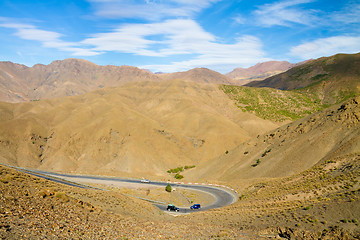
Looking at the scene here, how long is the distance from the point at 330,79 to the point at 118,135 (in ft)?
424

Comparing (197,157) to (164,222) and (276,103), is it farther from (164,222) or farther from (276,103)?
(164,222)

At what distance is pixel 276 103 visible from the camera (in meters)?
140

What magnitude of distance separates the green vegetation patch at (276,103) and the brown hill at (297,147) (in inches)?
2488

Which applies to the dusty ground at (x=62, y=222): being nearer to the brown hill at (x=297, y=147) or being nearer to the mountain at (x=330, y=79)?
the brown hill at (x=297, y=147)

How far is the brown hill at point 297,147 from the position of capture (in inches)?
1812

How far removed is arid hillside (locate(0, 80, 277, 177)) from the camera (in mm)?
93812

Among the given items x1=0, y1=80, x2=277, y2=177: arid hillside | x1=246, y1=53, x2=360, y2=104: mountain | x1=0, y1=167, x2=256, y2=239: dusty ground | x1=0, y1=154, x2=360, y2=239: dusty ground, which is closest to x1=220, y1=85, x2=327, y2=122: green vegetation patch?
x1=246, y1=53, x2=360, y2=104: mountain

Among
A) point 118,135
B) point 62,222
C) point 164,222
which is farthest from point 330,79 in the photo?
point 62,222

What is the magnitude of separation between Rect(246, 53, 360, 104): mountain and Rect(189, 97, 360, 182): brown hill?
8280 cm

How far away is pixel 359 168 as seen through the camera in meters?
29.4

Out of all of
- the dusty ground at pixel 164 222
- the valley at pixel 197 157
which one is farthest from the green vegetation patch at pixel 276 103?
the dusty ground at pixel 164 222

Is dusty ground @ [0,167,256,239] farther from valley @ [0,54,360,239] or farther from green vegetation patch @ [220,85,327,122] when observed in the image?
green vegetation patch @ [220,85,327,122]

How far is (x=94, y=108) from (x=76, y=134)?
27.9m

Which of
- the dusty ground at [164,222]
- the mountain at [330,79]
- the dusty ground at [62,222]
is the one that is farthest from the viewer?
the mountain at [330,79]
